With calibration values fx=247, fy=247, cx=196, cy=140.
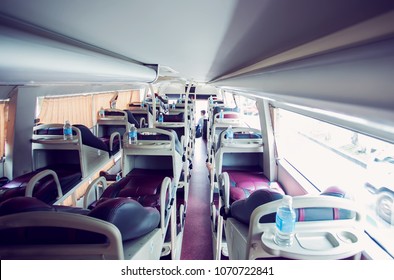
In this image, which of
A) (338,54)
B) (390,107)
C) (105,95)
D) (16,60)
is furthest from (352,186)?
(105,95)

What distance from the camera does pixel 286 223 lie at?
4.00 ft

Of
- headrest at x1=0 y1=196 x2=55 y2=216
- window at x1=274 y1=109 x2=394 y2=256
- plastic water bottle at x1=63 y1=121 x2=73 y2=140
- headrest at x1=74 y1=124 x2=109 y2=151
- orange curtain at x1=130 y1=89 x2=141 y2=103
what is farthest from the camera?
orange curtain at x1=130 y1=89 x2=141 y2=103

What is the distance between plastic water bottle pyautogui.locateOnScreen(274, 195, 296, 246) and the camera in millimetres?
1221

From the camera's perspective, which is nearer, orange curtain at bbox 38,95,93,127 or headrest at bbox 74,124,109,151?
headrest at bbox 74,124,109,151

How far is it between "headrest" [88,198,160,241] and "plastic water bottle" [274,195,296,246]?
2.58ft

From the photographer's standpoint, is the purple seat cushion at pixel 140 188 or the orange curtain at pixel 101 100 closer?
the purple seat cushion at pixel 140 188

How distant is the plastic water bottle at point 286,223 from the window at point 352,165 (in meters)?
0.46

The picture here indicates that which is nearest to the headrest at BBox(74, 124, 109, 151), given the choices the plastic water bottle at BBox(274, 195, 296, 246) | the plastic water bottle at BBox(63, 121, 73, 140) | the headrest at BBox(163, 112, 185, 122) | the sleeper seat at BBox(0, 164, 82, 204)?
the plastic water bottle at BBox(63, 121, 73, 140)

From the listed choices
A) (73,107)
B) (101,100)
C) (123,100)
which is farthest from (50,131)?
(123,100)

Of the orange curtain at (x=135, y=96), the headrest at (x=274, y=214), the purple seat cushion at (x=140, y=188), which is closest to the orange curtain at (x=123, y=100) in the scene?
the orange curtain at (x=135, y=96)

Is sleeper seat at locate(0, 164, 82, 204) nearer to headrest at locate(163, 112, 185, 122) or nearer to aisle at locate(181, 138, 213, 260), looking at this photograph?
aisle at locate(181, 138, 213, 260)

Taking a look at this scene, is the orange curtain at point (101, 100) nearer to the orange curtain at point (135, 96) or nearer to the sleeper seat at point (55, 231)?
the orange curtain at point (135, 96)

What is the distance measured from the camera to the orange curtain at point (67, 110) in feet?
14.4

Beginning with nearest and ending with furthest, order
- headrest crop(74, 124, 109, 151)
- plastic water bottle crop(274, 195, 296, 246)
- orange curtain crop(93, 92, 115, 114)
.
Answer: plastic water bottle crop(274, 195, 296, 246), headrest crop(74, 124, 109, 151), orange curtain crop(93, 92, 115, 114)
